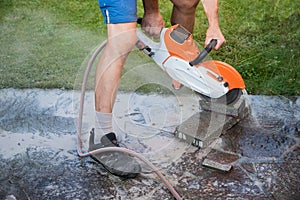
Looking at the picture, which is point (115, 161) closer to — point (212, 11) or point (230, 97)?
point (230, 97)

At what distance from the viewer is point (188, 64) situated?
2.64m

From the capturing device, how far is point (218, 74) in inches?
106

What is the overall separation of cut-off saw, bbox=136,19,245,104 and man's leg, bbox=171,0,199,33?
302mm

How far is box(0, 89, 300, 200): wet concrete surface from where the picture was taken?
8.13 ft

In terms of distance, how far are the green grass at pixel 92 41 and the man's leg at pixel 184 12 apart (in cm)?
70

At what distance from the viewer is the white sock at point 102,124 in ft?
8.70

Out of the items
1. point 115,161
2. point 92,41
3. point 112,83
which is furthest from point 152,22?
point 92,41

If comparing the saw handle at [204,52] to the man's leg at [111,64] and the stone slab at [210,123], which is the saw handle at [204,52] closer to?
the man's leg at [111,64]

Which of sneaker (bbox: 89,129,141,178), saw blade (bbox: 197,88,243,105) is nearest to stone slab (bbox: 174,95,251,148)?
saw blade (bbox: 197,88,243,105)

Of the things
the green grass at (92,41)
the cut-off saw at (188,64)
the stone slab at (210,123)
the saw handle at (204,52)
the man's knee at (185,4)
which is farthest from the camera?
the green grass at (92,41)

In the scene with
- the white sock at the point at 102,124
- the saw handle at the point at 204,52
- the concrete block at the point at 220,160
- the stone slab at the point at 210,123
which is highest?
the saw handle at the point at 204,52

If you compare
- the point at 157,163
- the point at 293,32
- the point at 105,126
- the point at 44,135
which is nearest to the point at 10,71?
the point at 44,135

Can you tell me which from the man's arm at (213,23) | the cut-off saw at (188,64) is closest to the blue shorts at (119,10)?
the cut-off saw at (188,64)

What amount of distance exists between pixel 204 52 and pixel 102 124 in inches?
27.9
